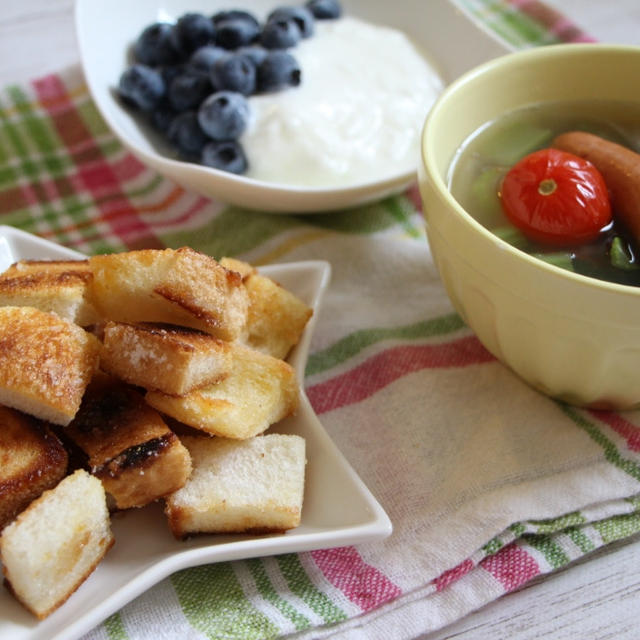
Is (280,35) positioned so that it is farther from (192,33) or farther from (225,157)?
(225,157)

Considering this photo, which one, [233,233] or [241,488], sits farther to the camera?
[233,233]

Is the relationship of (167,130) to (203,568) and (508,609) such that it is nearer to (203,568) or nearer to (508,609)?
(203,568)

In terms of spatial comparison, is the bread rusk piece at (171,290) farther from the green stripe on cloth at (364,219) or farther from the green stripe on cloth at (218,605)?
the green stripe on cloth at (364,219)

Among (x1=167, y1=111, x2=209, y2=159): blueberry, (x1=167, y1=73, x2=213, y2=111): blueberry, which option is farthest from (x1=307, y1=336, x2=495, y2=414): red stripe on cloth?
(x1=167, y1=73, x2=213, y2=111): blueberry

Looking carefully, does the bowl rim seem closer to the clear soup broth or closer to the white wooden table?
the clear soup broth

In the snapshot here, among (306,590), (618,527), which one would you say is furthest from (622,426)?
(306,590)

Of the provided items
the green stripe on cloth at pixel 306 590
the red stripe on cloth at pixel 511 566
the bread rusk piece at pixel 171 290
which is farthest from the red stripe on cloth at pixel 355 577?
the bread rusk piece at pixel 171 290
